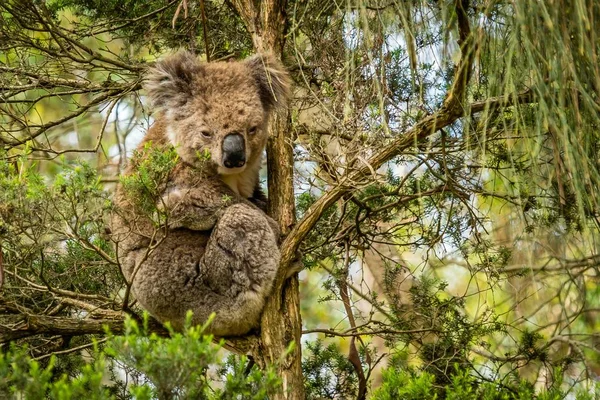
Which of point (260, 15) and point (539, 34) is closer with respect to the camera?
point (539, 34)

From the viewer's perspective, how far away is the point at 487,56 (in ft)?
11.9

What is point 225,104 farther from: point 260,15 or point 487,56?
point 487,56

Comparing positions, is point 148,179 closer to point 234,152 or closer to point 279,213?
point 234,152

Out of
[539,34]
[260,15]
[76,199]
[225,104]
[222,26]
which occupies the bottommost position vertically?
[76,199]

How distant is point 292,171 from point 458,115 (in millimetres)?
1358

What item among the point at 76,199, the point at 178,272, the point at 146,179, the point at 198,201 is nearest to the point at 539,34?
the point at 146,179

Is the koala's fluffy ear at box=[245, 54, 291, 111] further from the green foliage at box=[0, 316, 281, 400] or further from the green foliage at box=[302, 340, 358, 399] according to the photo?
the green foliage at box=[0, 316, 281, 400]

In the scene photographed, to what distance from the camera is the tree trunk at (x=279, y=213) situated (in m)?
4.41

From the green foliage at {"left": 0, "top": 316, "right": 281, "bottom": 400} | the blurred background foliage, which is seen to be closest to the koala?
the blurred background foliage

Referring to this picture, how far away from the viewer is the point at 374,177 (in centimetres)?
381

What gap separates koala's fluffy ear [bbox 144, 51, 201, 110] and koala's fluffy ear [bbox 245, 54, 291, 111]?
1.36 feet

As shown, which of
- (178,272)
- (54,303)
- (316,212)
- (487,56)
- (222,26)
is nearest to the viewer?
(487,56)

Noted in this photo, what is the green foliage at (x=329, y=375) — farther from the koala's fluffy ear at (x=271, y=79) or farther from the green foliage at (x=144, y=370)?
the green foliage at (x=144, y=370)

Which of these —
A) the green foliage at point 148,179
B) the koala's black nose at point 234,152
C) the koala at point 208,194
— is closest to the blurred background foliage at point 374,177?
the green foliage at point 148,179
